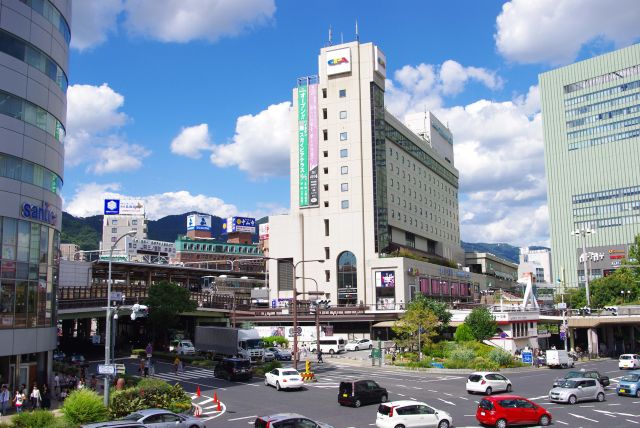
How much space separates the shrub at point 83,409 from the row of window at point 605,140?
134 m

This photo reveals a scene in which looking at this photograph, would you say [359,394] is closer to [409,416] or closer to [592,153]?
[409,416]

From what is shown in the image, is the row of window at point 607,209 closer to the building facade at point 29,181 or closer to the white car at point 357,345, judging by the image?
the white car at point 357,345

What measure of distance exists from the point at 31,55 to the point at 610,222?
5134 inches

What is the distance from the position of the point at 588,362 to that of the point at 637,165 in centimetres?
7845

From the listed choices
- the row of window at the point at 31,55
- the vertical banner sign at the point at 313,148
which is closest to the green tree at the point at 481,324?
the vertical banner sign at the point at 313,148

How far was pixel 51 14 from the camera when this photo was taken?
138 ft

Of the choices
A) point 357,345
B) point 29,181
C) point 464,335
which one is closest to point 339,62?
point 357,345

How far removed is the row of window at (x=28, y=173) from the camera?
37.8m

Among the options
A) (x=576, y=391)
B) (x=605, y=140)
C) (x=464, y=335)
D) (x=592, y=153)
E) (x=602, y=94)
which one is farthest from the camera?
(x=592, y=153)

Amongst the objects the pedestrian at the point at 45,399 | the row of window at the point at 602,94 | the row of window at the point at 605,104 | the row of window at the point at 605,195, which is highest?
the row of window at the point at 602,94

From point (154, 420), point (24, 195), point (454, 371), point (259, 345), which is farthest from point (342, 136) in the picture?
point (154, 420)

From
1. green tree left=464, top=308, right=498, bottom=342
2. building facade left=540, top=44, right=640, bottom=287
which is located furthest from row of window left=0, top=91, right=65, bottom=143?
building facade left=540, top=44, right=640, bottom=287

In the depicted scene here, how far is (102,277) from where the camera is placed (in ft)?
394

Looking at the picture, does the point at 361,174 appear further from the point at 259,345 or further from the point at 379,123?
the point at 259,345
